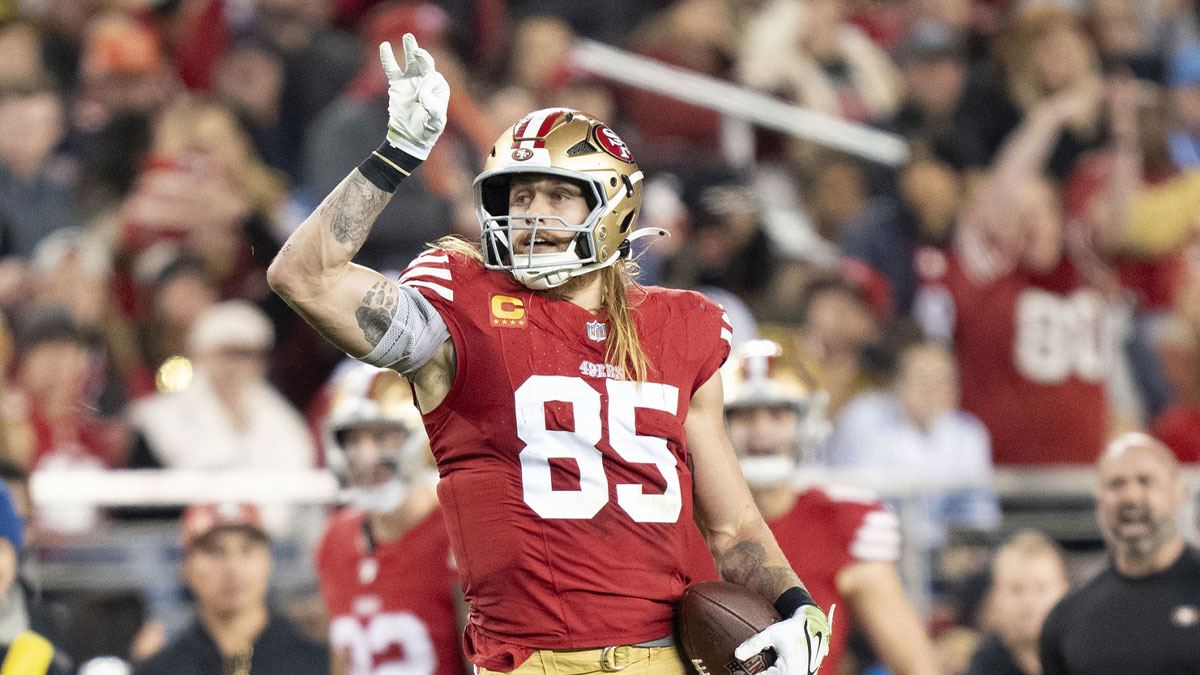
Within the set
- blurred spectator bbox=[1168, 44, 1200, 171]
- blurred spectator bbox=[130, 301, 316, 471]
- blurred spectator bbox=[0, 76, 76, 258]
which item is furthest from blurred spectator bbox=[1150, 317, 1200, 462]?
blurred spectator bbox=[0, 76, 76, 258]

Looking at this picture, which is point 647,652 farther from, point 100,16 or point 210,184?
point 100,16

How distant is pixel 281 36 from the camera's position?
28.6ft

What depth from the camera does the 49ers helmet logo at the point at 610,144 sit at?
3.78 m

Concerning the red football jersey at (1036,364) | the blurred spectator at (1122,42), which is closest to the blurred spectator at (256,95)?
the red football jersey at (1036,364)

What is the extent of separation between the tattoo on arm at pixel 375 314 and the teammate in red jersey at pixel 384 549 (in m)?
2.54

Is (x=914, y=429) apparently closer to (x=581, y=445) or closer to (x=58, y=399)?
(x=58, y=399)

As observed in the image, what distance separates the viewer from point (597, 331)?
12.0 feet

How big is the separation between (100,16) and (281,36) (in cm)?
87

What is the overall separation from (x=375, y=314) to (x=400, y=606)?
8.84 ft

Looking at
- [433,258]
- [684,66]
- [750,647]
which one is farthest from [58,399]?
[750,647]

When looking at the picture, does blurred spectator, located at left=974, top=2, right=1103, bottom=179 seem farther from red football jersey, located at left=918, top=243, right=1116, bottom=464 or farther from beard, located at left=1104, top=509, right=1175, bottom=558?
beard, located at left=1104, top=509, right=1175, bottom=558

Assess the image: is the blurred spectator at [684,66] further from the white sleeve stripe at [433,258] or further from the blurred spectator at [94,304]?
the white sleeve stripe at [433,258]

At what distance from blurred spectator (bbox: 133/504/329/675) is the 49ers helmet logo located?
2803 mm

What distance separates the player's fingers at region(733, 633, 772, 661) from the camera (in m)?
3.50
